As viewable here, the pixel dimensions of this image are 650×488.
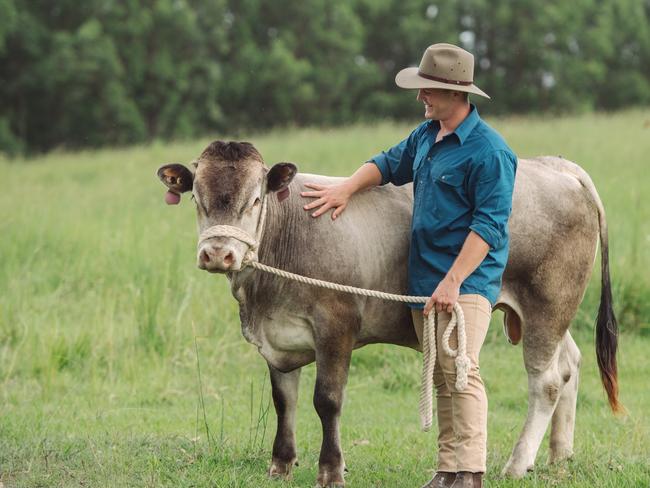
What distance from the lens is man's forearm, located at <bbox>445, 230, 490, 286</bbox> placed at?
483 centimetres

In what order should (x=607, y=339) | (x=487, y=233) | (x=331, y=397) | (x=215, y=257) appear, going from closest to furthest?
(x=215, y=257) → (x=487, y=233) → (x=331, y=397) → (x=607, y=339)

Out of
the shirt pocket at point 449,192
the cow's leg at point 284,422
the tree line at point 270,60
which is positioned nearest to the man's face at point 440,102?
the shirt pocket at point 449,192

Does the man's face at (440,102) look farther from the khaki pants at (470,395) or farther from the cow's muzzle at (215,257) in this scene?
the cow's muzzle at (215,257)

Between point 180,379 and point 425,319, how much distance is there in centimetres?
413

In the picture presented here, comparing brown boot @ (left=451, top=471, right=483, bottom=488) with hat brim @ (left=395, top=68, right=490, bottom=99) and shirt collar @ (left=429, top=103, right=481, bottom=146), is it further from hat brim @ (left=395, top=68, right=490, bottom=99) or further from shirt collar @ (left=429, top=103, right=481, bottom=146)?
hat brim @ (left=395, top=68, right=490, bottom=99)

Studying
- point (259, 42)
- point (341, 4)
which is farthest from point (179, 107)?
point (341, 4)

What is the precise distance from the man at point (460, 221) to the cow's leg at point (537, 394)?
0.67 meters

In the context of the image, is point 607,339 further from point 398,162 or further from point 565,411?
point 398,162

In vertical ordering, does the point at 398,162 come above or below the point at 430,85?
below

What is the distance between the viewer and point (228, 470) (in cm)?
554

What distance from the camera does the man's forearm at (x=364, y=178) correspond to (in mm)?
5598

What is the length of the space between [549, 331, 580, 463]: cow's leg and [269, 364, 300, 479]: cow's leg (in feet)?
5.56

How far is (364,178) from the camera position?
5621 millimetres

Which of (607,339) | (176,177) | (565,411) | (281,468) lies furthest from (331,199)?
(607,339)
